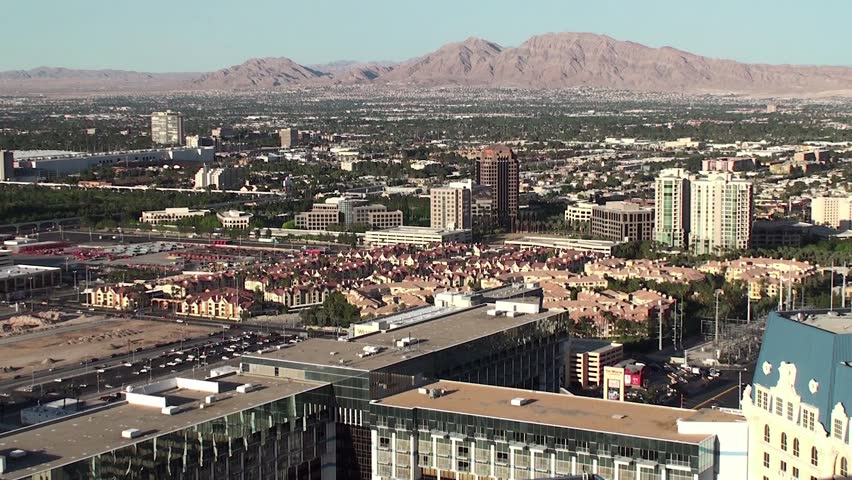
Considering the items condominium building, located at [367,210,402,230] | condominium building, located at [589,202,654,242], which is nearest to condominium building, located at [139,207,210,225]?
condominium building, located at [367,210,402,230]

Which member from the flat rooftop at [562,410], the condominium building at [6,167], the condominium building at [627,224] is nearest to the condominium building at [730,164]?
the condominium building at [627,224]

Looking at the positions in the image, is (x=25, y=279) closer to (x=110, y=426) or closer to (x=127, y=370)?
(x=127, y=370)

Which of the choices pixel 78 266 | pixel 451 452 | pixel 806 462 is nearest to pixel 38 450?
pixel 451 452

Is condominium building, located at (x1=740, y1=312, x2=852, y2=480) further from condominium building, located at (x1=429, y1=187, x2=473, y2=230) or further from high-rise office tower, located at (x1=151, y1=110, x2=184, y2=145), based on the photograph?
high-rise office tower, located at (x1=151, y1=110, x2=184, y2=145)

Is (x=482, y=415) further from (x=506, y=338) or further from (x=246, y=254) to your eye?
(x=246, y=254)

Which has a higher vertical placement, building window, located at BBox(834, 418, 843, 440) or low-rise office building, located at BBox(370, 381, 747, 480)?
building window, located at BBox(834, 418, 843, 440)

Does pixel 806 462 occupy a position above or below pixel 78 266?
above
